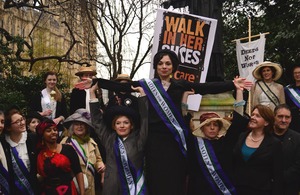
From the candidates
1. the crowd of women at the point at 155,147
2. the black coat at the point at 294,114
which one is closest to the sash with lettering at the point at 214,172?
the crowd of women at the point at 155,147

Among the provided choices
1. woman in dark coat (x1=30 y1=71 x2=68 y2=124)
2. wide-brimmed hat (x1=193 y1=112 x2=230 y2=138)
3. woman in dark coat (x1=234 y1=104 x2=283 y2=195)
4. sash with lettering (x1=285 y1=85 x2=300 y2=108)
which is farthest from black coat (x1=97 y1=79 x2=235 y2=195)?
woman in dark coat (x1=30 y1=71 x2=68 y2=124)

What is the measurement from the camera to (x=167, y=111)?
492 centimetres

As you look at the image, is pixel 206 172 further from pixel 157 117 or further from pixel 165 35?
pixel 165 35

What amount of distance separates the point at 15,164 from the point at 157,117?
58.4 inches

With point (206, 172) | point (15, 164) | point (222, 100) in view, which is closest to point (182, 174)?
point (206, 172)

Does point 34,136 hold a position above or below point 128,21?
below

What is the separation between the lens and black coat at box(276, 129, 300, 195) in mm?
4727

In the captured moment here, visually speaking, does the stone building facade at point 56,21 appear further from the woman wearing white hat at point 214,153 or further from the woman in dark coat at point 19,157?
the woman wearing white hat at point 214,153

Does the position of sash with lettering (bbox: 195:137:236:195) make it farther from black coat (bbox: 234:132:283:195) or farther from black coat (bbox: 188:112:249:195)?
black coat (bbox: 234:132:283:195)

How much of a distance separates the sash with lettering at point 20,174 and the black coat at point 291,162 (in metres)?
2.52

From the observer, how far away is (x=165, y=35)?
6.85 m

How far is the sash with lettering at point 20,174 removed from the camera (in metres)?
4.95

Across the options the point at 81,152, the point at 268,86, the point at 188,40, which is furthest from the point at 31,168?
the point at 268,86

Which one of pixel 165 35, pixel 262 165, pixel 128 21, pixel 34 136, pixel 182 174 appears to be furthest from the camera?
pixel 128 21
